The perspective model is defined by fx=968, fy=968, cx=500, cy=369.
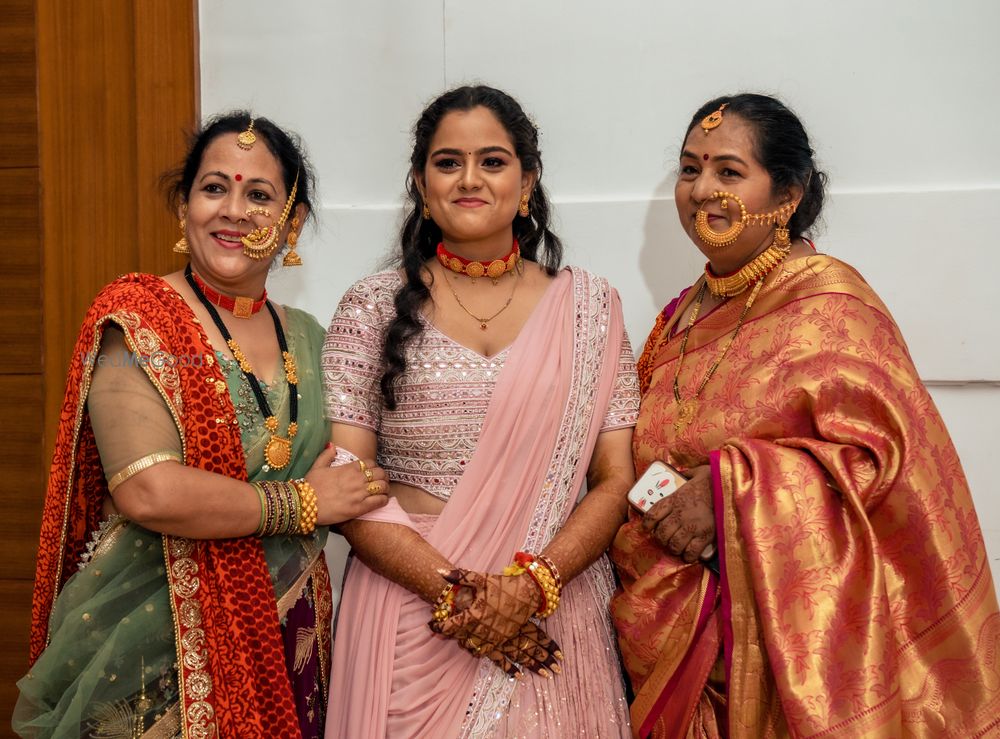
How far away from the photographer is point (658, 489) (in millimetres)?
2172

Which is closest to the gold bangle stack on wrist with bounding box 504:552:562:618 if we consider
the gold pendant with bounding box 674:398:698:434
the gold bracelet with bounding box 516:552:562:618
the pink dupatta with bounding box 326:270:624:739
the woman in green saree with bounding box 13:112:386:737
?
the gold bracelet with bounding box 516:552:562:618

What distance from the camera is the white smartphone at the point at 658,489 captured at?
217cm

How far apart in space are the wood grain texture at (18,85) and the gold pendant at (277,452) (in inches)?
69.1

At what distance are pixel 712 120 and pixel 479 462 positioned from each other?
0.99 m

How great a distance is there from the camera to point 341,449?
7.31ft

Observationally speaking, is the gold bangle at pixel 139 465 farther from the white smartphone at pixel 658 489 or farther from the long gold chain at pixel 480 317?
the white smartphone at pixel 658 489

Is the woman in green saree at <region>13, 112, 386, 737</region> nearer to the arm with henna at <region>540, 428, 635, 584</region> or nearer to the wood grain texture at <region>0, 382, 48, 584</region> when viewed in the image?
the arm with henna at <region>540, 428, 635, 584</region>

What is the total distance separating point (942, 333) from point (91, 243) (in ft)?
9.05

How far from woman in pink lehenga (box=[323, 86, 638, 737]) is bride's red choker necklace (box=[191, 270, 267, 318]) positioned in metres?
0.20

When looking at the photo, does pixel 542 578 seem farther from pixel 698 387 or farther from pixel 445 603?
pixel 698 387

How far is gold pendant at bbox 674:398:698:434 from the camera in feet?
7.50

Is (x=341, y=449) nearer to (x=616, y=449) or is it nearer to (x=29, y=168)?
(x=616, y=449)

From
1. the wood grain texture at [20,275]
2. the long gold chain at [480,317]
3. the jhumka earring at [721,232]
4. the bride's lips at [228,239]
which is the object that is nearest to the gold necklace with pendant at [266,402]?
the bride's lips at [228,239]

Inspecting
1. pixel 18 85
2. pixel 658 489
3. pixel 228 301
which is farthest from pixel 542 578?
pixel 18 85
